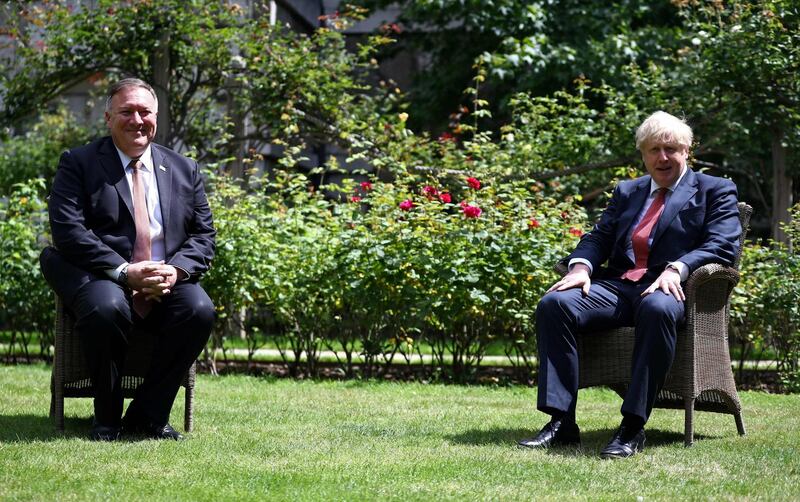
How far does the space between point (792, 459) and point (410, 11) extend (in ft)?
32.3

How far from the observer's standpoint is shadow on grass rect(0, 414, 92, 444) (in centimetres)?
422

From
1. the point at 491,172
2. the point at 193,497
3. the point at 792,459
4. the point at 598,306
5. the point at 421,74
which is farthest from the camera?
the point at 421,74

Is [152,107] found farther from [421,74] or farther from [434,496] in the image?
[421,74]

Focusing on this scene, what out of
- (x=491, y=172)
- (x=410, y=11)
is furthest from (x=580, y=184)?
(x=410, y=11)

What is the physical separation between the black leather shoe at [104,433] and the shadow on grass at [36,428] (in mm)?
74

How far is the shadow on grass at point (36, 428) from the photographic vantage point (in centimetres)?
422

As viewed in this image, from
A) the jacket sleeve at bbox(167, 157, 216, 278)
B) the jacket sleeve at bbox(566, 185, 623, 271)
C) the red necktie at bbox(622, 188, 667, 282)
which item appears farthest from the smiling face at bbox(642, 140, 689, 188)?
the jacket sleeve at bbox(167, 157, 216, 278)

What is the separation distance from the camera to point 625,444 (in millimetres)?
4031

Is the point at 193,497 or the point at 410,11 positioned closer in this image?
the point at 193,497

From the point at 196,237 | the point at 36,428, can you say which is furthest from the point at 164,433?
the point at 196,237

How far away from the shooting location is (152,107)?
4516mm

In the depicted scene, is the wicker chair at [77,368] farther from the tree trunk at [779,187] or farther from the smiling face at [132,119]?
the tree trunk at [779,187]

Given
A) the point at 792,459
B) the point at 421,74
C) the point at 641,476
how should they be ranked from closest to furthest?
the point at 641,476 < the point at 792,459 < the point at 421,74

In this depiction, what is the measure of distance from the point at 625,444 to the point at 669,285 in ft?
2.20
